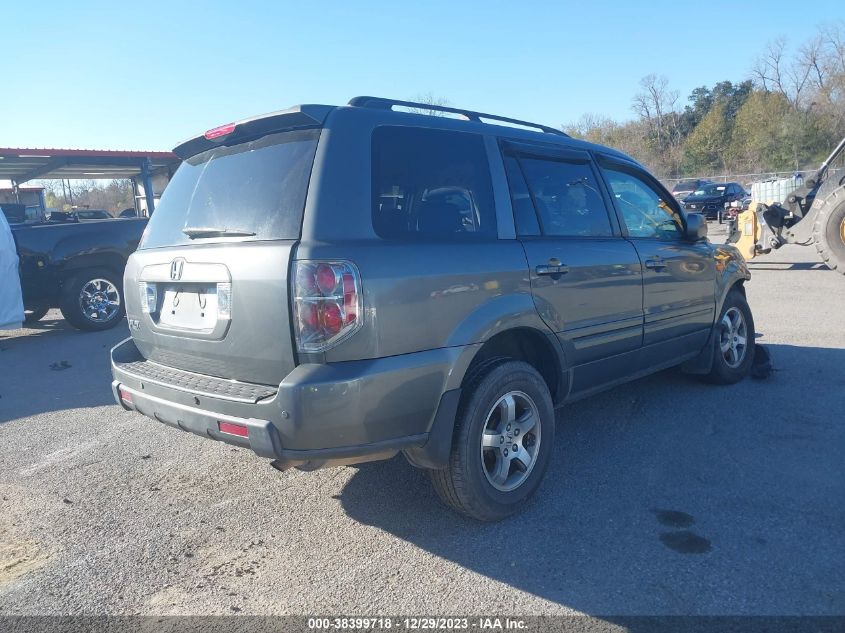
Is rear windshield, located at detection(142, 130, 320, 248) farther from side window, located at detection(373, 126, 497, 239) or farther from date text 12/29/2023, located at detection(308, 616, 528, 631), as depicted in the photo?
date text 12/29/2023, located at detection(308, 616, 528, 631)

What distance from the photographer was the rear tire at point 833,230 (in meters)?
10.5

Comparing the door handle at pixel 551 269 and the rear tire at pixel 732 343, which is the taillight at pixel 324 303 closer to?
the door handle at pixel 551 269

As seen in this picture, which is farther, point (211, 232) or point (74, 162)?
point (74, 162)

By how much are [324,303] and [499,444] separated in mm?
1268

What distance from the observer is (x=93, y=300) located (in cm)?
895

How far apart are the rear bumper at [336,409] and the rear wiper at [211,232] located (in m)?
0.70

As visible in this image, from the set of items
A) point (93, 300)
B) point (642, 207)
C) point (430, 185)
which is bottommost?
point (93, 300)

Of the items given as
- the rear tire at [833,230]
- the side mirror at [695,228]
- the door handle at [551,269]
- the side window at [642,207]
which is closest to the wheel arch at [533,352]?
the door handle at [551,269]

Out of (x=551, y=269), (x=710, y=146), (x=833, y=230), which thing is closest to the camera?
(x=551, y=269)

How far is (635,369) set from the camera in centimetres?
439

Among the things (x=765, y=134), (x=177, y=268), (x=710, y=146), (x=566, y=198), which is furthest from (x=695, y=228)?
(x=710, y=146)

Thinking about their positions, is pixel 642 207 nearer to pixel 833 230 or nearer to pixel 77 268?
pixel 77 268

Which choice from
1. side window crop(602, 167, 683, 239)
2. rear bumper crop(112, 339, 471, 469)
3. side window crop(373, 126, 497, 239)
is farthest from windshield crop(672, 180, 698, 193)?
rear bumper crop(112, 339, 471, 469)

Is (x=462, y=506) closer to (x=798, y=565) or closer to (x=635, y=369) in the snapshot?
(x=798, y=565)
